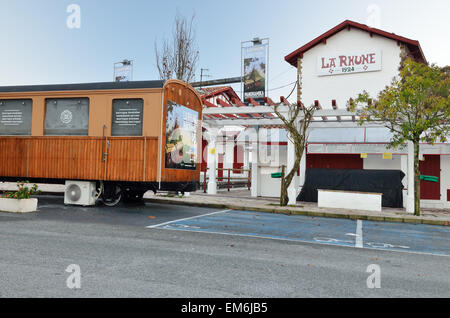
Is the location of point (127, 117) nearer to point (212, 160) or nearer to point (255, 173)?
point (212, 160)

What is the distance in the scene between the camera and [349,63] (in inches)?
803

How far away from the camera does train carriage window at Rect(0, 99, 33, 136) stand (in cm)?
1174

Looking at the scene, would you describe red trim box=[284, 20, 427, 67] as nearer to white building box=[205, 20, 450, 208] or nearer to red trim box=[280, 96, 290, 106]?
white building box=[205, 20, 450, 208]

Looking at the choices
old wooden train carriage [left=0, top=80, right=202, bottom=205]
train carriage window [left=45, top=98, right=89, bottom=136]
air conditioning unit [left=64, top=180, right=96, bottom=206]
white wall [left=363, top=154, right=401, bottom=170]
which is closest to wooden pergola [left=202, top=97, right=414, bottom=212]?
white wall [left=363, top=154, right=401, bottom=170]

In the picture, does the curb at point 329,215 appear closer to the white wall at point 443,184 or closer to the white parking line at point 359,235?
the white parking line at point 359,235

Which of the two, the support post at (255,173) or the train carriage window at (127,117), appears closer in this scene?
the train carriage window at (127,117)

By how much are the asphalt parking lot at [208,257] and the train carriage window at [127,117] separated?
2302 mm

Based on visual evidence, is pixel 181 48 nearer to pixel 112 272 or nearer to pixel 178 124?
pixel 178 124

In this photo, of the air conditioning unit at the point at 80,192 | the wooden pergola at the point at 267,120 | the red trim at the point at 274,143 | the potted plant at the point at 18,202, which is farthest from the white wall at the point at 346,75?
the potted plant at the point at 18,202

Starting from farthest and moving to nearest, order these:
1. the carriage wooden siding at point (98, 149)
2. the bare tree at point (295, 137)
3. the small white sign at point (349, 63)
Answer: the small white sign at point (349, 63), the bare tree at point (295, 137), the carriage wooden siding at point (98, 149)

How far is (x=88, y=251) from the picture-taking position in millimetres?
5953

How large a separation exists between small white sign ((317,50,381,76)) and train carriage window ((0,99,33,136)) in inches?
581

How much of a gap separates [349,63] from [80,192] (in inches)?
598

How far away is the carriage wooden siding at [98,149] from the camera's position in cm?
1056
